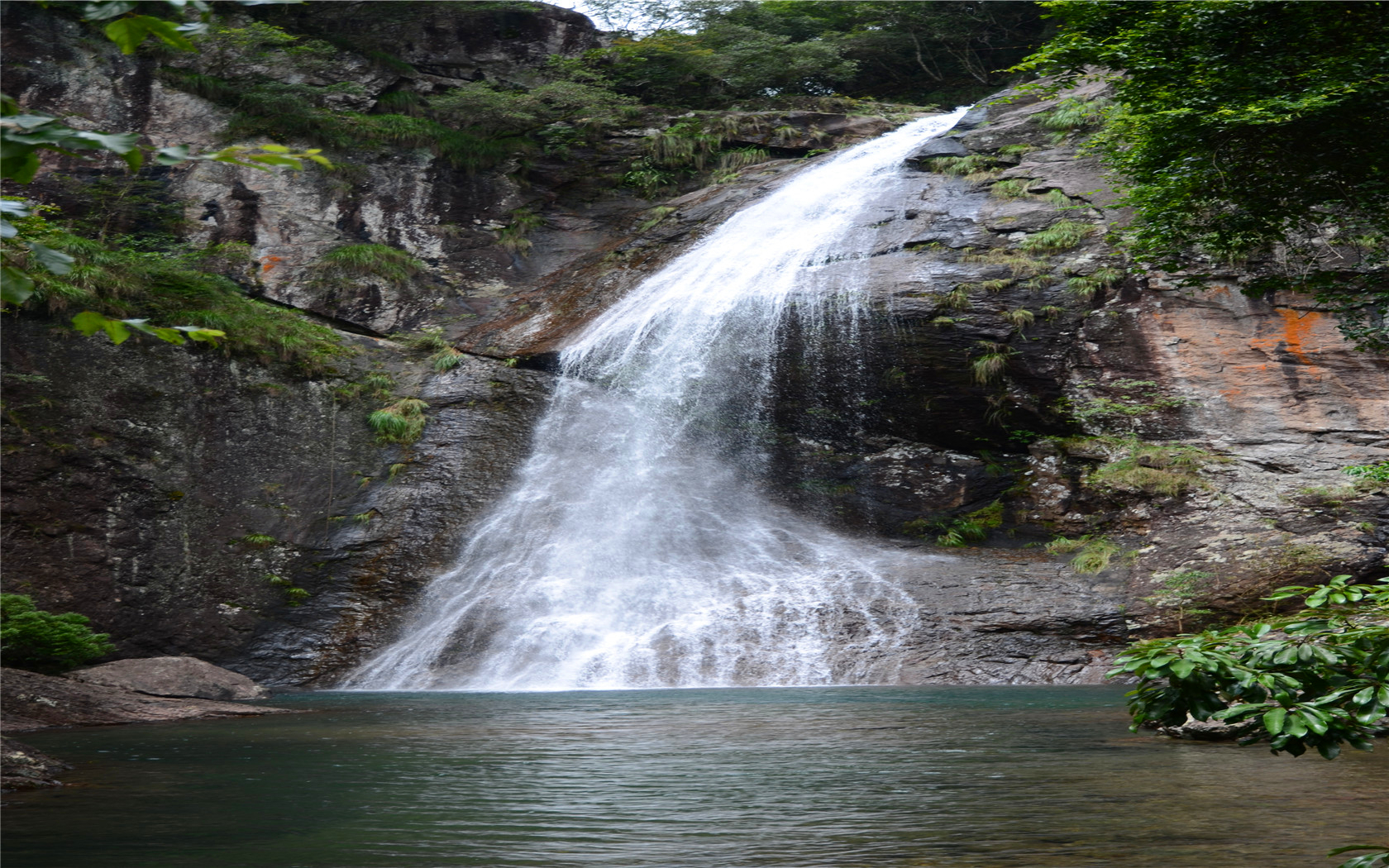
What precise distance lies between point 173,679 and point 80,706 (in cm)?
192

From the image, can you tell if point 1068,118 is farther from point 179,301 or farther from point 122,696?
point 122,696

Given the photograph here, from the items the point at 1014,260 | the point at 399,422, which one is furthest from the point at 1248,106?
the point at 399,422

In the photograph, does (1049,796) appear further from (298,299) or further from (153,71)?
(153,71)

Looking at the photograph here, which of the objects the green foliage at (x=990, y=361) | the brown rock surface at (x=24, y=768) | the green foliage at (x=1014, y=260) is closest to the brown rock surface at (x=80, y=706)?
the brown rock surface at (x=24, y=768)

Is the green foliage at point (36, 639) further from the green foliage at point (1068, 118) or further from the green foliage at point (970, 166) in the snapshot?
the green foliage at point (1068, 118)

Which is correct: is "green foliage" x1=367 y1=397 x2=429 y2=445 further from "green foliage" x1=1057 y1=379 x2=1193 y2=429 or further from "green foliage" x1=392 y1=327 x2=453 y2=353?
"green foliage" x1=1057 y1=379 x2=1193 y2=429

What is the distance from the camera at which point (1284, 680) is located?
201 centimetres

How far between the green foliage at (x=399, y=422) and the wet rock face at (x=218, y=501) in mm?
152

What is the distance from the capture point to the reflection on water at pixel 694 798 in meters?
3.20

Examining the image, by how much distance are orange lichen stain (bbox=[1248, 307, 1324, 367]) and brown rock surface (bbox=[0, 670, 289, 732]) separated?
14.2m

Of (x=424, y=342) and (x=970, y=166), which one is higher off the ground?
(x=970, y=166)

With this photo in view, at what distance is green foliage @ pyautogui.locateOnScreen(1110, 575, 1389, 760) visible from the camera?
1901mm

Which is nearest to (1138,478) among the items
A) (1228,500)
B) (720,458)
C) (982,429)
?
(1228,500)

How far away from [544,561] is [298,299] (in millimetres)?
8660
